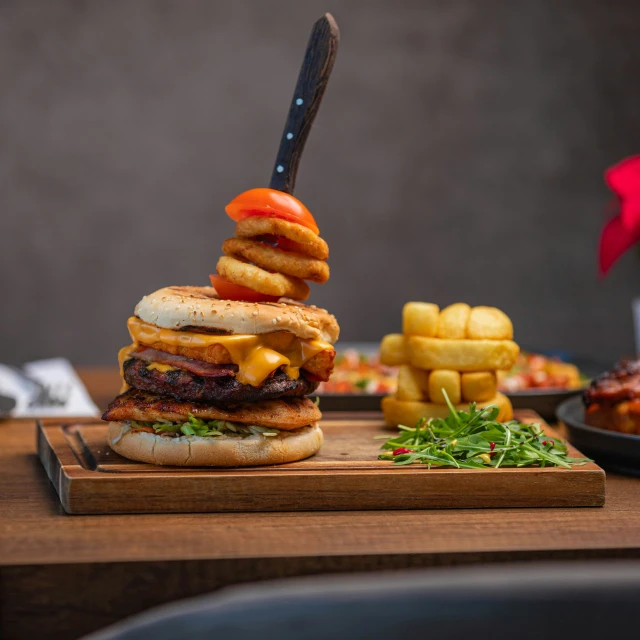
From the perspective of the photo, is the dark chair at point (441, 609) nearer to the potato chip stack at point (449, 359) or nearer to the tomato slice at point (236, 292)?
the tomato slice at point (236, 292)

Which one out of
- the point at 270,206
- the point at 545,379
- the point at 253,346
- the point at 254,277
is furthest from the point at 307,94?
the point at 545,379

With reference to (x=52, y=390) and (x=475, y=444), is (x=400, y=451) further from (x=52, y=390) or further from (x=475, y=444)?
(x=52, y=390)

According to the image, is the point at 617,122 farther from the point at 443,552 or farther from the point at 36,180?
the point at 443,552

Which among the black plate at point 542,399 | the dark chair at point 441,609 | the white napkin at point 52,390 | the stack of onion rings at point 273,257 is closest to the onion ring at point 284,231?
the stack of onion rings at point 273,257

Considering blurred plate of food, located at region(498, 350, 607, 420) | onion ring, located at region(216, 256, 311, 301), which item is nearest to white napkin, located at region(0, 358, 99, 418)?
onion ring, located at region(216, 256, 311, 301)

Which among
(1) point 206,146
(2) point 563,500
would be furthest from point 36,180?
(2) point 563,500
